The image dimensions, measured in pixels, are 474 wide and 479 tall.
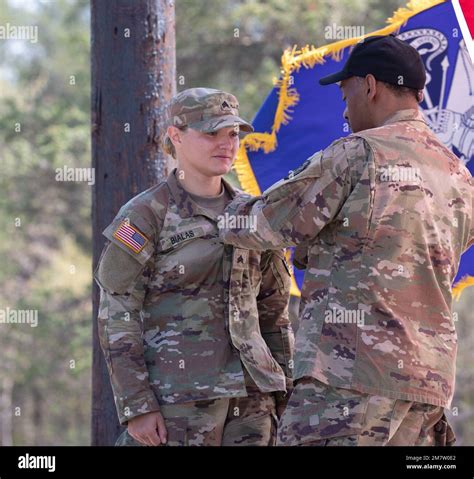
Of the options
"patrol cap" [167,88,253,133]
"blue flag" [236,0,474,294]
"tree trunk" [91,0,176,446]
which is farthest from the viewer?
"blue flag" [236,0,474,294]

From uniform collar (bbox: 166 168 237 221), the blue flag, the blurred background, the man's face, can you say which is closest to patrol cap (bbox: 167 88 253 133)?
uniform collar (bbox: 166 168 237 221)

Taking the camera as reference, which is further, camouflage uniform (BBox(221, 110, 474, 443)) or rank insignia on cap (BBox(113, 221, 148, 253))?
rank insignia on cap (BBox(113, 221, 148, 253))

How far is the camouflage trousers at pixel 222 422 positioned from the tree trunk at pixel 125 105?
1175mm

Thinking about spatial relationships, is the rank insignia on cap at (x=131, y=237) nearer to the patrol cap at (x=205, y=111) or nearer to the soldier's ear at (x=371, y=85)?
the patrol cap at (x=205, y=111)

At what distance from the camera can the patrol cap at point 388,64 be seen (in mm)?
3111

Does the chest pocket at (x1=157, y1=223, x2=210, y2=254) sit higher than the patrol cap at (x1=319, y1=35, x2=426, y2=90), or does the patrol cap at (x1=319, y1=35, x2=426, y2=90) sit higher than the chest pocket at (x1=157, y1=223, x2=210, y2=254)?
the patrol cap at (x1=319, y1=35, x2=426, y2=90)

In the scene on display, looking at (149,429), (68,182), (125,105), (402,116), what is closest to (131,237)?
(149,429)

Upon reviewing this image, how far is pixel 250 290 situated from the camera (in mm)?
3520

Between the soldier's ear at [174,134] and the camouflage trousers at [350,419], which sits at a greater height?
the soldier's ear at [174,134]

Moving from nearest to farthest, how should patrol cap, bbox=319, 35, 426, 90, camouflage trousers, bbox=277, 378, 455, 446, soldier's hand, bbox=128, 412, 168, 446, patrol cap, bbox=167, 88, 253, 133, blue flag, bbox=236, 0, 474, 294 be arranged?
camouflage trousers, bbox=277, 378, 455, 446 < patrol cap, bbox=319, 35, 426, 90 < soldier's hand, bbox=128, 412, 168, 446 < patrol cap, bbox=167, 88, 253, 133 < blue flag, bbox=236, 0, 474, 294

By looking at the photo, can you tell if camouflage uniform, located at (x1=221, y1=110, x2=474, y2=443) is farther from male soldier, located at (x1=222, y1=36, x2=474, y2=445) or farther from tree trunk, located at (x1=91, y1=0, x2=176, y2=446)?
tree trunk, located at (x1=91, y1=0, x2=176, y2=446)

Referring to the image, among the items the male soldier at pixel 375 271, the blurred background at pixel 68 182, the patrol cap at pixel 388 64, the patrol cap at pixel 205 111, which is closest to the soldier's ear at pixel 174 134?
the patrol cap at pixel 205 111

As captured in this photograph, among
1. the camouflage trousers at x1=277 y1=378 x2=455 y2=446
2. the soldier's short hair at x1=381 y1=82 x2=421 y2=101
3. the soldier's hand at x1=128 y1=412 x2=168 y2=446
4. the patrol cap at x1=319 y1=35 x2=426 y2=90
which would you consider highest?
the patrol cap at x1=319 y1=35 x2=426 y2=90

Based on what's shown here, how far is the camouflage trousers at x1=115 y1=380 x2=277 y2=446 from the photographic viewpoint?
A: 3.41 metres
